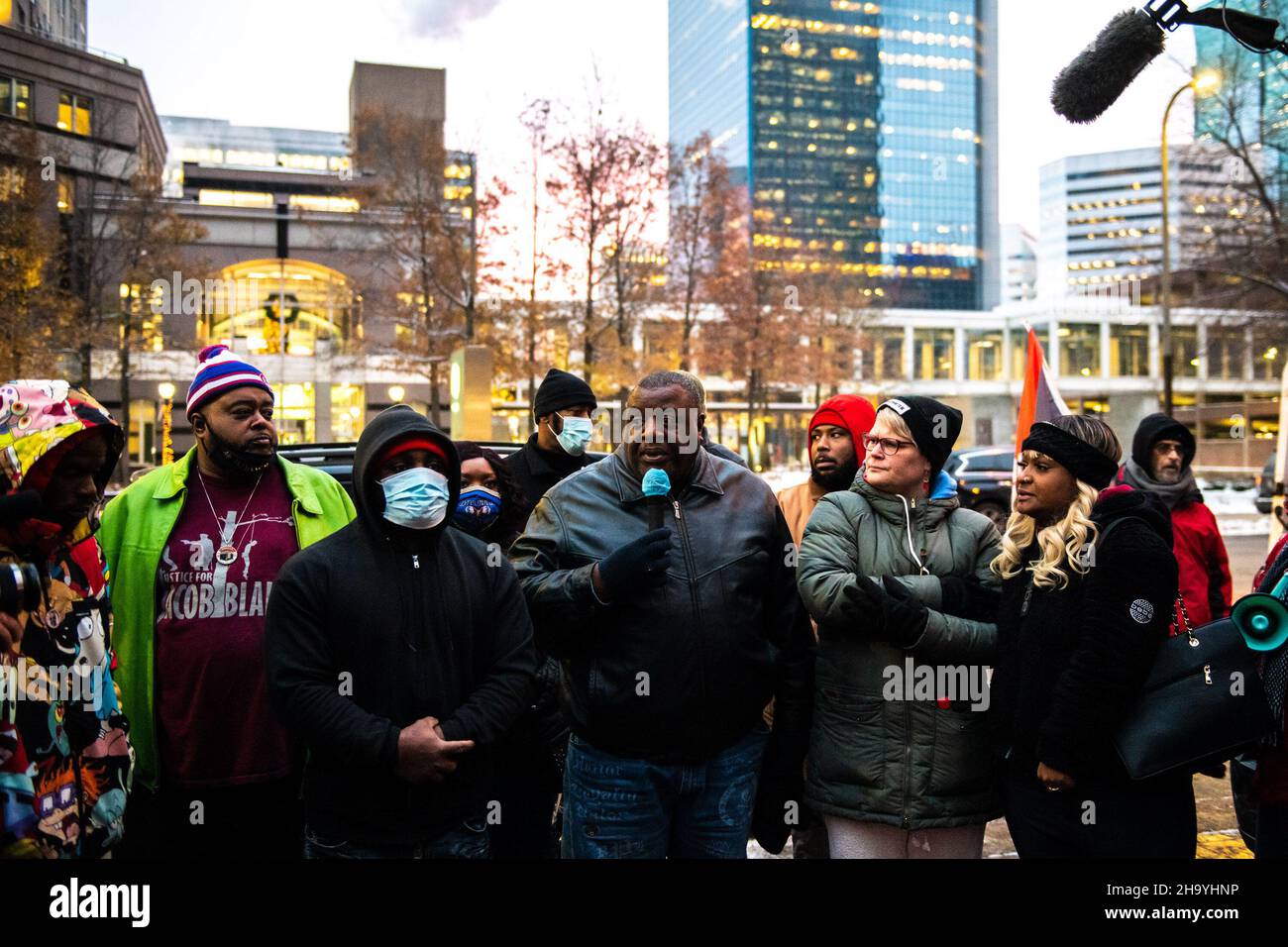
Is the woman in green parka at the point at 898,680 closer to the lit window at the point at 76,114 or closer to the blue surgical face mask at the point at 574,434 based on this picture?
the blue surgical face mask at the point at 574,434

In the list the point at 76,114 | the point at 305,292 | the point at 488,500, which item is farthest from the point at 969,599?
the point at 305,292

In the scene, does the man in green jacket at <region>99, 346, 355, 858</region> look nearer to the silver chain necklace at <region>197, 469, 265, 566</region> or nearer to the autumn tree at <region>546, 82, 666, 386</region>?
the silver chain necklace at <region>197, 469, 265, 566</region>

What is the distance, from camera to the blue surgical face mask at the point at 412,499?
9.32 feet

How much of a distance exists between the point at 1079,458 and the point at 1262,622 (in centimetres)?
69

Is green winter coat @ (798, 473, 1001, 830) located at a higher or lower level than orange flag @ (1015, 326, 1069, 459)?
lower

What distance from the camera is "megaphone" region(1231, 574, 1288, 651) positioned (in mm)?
2721

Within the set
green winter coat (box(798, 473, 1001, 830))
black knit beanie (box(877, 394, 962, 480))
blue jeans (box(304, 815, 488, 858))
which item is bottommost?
blue jeans (box(304, 815, 488, 858))

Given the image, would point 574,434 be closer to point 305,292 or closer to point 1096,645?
point 1096,645

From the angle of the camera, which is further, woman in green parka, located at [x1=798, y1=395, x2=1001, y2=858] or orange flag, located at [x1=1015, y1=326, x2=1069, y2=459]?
orange flag, located at [x1=1015, y1=326, x2=1069, y2=459]

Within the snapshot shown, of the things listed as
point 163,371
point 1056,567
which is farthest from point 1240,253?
point 163,371

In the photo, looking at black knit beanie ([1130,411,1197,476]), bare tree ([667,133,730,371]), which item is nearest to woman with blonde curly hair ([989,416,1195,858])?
black knit beanie ([1130,411,1197,476])

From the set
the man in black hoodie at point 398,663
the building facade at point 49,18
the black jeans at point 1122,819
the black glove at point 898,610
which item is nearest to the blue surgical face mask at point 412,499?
the man in black hoodie at point 398,663

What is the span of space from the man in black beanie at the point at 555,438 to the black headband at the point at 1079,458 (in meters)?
2.71

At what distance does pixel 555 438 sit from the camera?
5.36m
